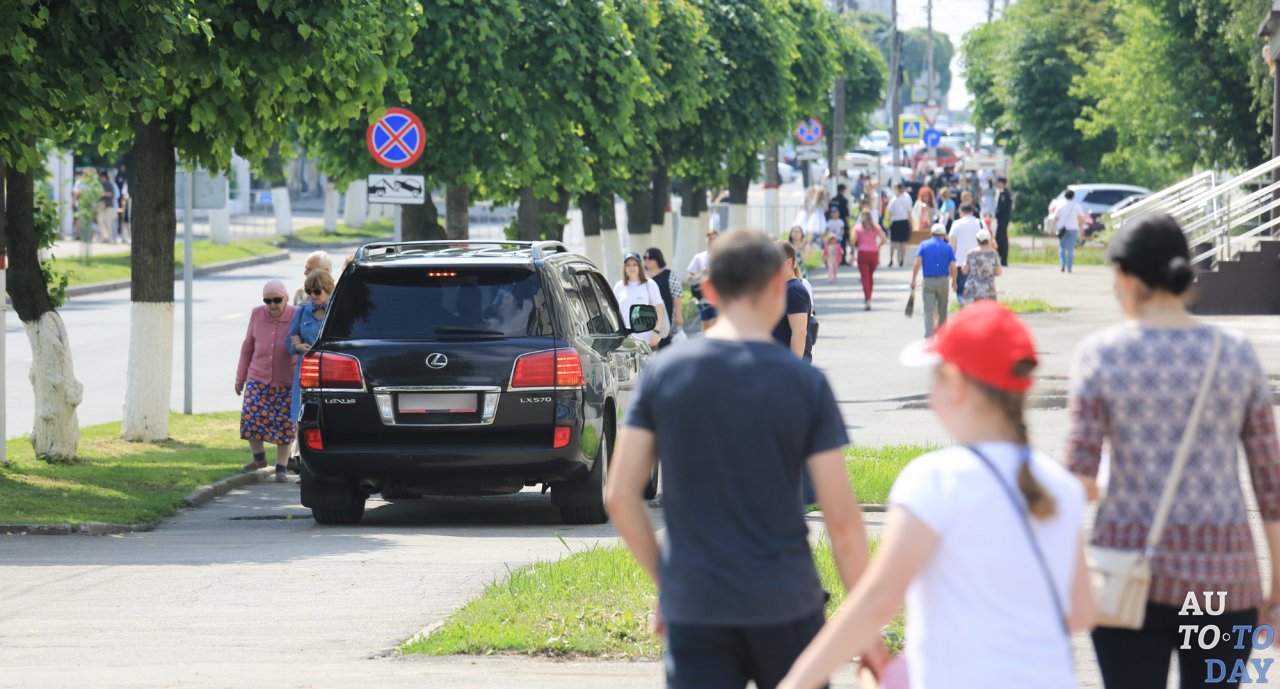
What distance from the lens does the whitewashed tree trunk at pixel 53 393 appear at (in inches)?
610

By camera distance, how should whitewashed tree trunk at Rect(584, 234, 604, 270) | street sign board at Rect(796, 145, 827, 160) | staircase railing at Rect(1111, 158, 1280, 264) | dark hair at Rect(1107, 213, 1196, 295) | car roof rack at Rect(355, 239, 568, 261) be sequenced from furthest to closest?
street sign board at Rect(796, 145, 827, 160) → whitewashed tree trunk at Rect(584, 234, 604, 270) → staircase railing at Rect(1111, 158, 1280, 264) → car roof rack at Rect(355, 239, 568, 261) → dark hair at Rect(1107, 213, 1196, 295)

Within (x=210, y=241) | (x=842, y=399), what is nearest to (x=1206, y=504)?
(x=842, y=399)

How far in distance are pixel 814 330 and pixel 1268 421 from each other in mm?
8693

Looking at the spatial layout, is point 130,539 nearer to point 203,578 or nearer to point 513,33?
point 203,578

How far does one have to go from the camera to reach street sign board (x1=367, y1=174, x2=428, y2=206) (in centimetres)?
1967

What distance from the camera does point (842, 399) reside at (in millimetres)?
20922

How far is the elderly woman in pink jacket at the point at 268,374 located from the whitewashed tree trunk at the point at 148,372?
229 cm

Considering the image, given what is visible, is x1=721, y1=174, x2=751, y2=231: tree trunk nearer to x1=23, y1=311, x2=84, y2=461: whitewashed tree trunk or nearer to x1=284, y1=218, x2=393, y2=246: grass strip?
x1=284, y1=218, x2=393, y2=246: grass strip

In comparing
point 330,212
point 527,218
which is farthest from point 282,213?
point 527,218


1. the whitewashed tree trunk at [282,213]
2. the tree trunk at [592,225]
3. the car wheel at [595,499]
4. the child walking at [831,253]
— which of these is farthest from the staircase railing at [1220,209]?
the whitewashed tree trunk at [282,213]

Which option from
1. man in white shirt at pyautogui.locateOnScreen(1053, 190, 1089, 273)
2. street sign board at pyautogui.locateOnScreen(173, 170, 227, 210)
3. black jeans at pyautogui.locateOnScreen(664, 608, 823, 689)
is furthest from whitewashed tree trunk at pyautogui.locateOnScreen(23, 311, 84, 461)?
man in white shirt at pyautogui.locateOnScreen(1053, 190, 1089, 273)

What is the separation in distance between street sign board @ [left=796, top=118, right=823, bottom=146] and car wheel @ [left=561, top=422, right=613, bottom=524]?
113 ft

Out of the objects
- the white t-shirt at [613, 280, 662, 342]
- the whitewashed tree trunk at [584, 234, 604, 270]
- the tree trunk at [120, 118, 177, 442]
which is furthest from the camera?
the whitewashed tree trunk at [584, 234, 604, 270]

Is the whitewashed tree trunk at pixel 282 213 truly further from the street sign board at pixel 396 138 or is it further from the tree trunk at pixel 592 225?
the street sign board at pixel 396 138
